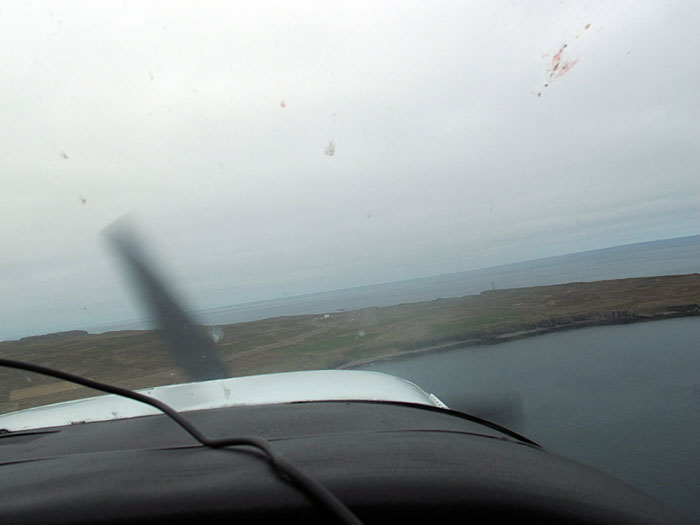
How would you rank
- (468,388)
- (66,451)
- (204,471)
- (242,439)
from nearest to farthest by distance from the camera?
(204,471) → (242,439) → (66,451) → (468,388)

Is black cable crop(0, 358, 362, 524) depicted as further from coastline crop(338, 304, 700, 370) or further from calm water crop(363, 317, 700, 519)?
coastline crop(338, 304, 700, 370)

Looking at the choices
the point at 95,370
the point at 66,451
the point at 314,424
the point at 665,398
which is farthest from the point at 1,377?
the point at 665,398

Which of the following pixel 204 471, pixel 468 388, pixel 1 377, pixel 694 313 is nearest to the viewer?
pixel 204 471

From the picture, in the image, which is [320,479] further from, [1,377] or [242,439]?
[1,377]

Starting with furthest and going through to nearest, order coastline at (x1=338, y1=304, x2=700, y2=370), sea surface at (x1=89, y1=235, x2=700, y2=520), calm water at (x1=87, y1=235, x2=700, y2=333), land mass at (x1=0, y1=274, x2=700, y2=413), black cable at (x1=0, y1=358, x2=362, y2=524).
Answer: calm water at (x1=87, y1=235, x2=700, y2=333), coastline at (x1=338, y1=304, x2=700, y2=370), land mass at (x1=0, y1=274, x2=700, y2=413), sea surface at (x1=89, y1=235, x2=700, y2=520), black cable at (x1=0, y1=358, x2=362, y2=524)

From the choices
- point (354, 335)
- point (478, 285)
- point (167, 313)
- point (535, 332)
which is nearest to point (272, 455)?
point (167, 313)

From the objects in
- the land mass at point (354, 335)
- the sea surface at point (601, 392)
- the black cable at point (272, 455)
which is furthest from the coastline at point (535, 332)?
the black cable at point (272, 455)

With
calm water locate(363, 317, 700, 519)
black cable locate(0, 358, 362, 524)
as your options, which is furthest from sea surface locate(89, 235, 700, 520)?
black cable locate(0, 358, 362, 524)
